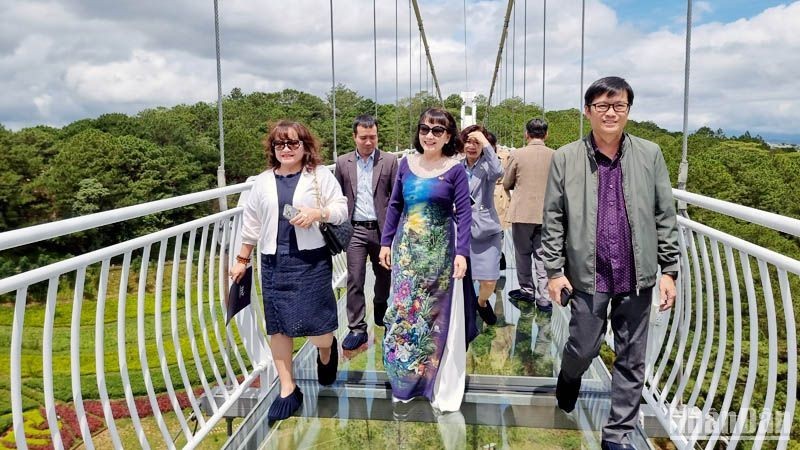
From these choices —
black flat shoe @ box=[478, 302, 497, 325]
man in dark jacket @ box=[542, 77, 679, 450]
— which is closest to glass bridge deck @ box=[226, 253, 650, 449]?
man in dark jacket @ box=[542, 77, 679, 450]

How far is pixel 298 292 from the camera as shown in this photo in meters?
1.90

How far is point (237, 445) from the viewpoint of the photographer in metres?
1.80

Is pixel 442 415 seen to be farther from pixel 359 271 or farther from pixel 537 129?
pixel 537 129

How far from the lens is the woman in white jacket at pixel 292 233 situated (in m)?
1.86

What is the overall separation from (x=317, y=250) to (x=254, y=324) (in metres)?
0.53

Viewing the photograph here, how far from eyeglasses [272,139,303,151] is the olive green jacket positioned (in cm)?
82

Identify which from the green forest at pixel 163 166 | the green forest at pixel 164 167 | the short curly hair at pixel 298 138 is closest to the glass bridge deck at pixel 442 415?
the short curly hair at pixel 298 138

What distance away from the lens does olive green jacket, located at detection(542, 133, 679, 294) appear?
1.59 meters

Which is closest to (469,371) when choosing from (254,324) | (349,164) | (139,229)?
(254,324)

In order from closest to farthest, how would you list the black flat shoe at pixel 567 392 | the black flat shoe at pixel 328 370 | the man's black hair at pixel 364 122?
1. the black flat shoe at pixel 567 392
2. the black flat shoe at pixel 328 370
3. the man's black hair at pixel 364 122

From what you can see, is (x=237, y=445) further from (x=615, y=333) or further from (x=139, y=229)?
(x=139, y=229)

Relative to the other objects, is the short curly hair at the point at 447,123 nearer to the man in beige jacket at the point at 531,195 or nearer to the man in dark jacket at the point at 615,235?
the man in dark jacket at the point at 615,235

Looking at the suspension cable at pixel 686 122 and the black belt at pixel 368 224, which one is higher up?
the suspension cable at pixel 686 122

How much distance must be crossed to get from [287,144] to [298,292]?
1.61 feet
